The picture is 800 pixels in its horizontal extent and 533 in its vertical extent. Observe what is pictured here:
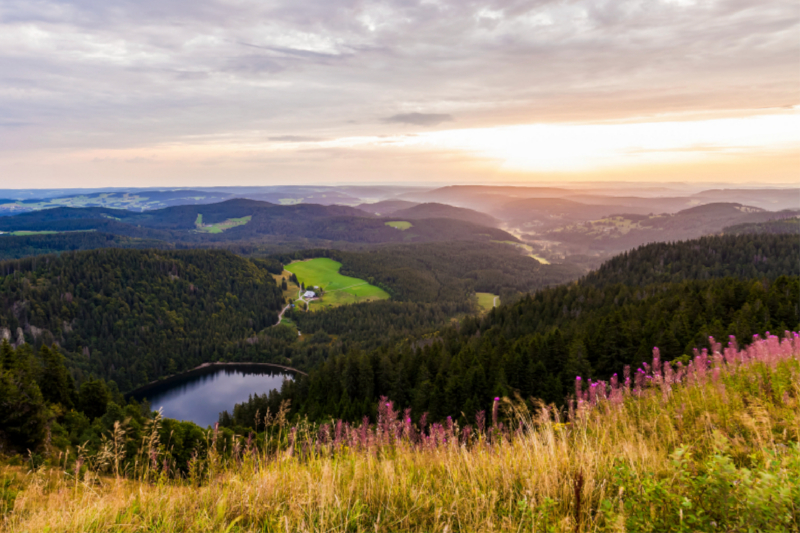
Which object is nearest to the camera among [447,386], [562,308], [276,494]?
[276,494]

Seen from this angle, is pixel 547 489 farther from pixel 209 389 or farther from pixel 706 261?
pixel 706 261

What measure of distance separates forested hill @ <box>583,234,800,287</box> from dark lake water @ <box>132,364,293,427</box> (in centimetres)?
12752

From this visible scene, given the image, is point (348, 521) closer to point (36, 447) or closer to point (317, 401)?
point (36, 447)

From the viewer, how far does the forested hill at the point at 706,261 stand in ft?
436

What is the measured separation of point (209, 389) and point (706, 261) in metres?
191

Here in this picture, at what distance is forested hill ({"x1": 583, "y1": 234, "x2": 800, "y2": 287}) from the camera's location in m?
133

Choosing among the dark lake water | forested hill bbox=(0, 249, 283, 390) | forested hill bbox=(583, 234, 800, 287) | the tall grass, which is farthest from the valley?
the dark lake water

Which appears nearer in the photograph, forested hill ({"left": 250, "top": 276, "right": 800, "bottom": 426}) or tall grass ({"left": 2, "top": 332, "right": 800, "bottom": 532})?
tall grass ({"left": 2, "top": 332, "right": 800, "bottom": 532})

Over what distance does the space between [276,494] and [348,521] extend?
61.8 inches

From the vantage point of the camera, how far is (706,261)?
144875 millimetres

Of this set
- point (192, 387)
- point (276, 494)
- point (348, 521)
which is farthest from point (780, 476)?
point (192, 387)

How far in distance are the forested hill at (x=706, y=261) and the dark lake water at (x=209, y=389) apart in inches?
5021

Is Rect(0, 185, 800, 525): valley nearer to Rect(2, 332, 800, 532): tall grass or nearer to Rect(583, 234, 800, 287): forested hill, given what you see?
Rect(2, 332, 800, 532): tall grass

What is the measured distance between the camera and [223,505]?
19.2 feet
